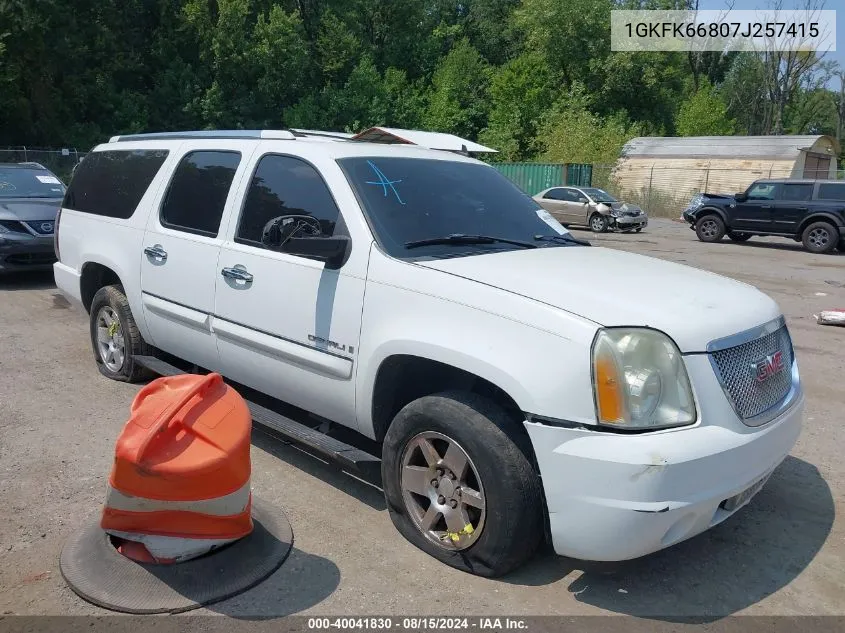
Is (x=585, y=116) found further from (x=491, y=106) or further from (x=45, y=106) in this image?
(x=45, y=106)

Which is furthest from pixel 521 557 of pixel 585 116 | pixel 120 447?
pixel 585 116

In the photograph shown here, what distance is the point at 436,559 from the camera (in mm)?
3318

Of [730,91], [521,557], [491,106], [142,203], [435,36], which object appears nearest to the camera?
[521,557]

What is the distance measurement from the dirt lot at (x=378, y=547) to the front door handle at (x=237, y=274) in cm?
114

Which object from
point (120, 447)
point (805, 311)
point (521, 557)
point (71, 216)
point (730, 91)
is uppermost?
point (730, 91)

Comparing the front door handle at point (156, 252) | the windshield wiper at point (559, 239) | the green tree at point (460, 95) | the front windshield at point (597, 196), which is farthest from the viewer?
the green tree at point (460, 95)

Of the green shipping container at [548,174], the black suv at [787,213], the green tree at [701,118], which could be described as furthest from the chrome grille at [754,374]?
the green tree at [701,118]

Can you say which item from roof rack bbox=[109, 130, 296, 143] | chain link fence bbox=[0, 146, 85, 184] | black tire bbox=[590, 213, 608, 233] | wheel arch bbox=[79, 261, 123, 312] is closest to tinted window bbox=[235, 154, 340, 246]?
roof rack bbox=[109, 130, 296, 143]

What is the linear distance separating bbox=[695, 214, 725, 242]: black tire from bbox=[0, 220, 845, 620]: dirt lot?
622 inches

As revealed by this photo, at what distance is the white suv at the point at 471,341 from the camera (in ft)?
9.05

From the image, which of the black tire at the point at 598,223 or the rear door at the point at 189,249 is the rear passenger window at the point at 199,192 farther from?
the black tire at the point at 598,223

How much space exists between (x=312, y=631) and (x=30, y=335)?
579 cm

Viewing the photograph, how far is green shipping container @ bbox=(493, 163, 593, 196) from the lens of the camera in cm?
3231

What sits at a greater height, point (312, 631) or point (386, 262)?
point (386, 262)
